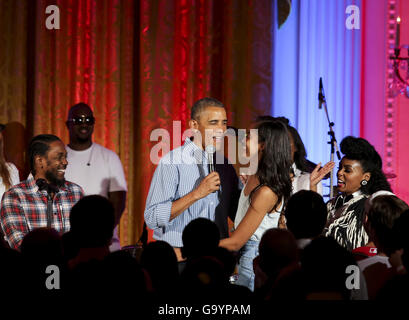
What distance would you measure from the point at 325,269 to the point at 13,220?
76.9 inches

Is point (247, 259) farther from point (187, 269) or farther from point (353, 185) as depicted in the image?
point (187, 269)

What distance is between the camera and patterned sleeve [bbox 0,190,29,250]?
3113mm

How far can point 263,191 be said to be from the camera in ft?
9.58

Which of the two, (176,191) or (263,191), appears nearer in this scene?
(263,191)

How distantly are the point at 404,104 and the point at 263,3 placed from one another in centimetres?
166

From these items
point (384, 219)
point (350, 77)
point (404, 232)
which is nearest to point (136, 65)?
point (350, 77)

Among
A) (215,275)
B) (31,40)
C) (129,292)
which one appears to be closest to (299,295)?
(215,275)

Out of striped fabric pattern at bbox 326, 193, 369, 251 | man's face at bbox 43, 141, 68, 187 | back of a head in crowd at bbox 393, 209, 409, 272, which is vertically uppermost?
man's face at bbox 43, 141, 68, 187

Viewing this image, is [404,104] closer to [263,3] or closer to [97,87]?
[263,3]

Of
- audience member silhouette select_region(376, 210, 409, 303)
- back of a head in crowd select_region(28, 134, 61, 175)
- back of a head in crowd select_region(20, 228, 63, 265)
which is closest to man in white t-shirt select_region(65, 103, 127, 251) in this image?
back of a head in crowd select_region(28, 134, 61, 175)

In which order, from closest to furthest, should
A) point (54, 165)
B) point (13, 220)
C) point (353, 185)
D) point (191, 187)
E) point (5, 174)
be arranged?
1. point (13, 220)
2. point (191, 187)
3. point (54, 165)
4. point (353, 185)
5. point (5, 174)

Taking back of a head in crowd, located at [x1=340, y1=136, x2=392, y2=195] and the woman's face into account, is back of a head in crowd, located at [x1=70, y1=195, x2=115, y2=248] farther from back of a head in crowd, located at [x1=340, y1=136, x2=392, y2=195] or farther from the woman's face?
back of a head in crowd, located at [x1=340, y1=136, x2=392, y2=195]

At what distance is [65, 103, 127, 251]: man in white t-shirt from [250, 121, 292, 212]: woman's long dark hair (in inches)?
68.5

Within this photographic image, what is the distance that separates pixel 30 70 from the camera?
17.1 feet
